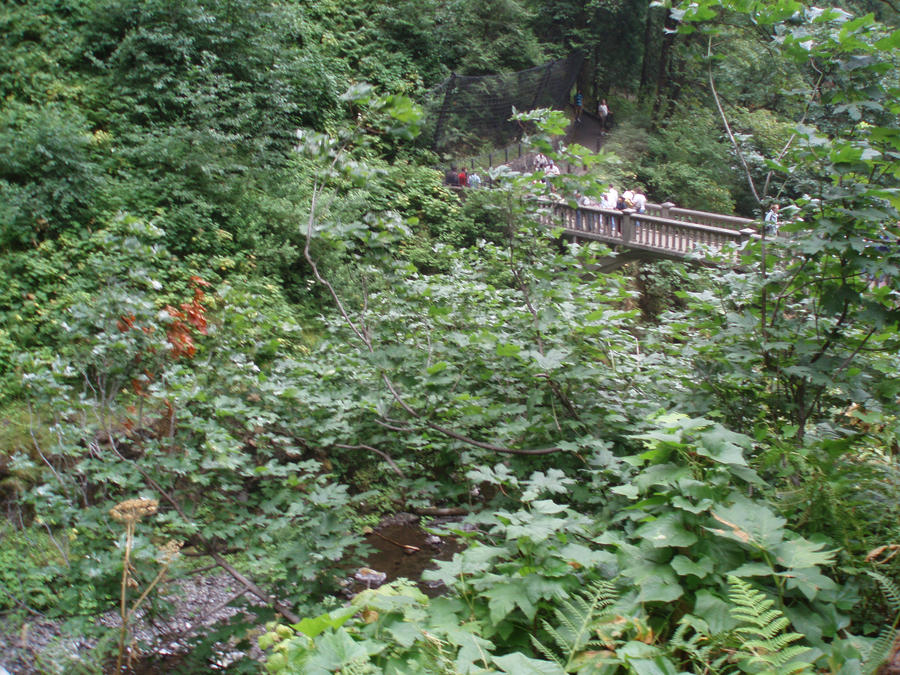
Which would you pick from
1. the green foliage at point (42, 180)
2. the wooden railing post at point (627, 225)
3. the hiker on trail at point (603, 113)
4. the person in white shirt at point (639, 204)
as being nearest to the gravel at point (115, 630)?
the green foliage at point (42, 180)

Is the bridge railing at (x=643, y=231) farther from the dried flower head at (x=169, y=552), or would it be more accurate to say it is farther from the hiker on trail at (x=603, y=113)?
the hiker on trail at (x=603, y=113)

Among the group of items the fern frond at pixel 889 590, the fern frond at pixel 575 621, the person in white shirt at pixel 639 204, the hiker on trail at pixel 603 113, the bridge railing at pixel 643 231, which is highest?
the hiker on trail at pixel 603 113

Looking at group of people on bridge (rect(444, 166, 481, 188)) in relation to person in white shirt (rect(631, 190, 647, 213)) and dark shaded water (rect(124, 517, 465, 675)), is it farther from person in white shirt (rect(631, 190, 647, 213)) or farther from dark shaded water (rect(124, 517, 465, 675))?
dark shaded water (rect(124, 517, 465, 675))

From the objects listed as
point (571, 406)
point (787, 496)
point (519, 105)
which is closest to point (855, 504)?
point (787, 496)

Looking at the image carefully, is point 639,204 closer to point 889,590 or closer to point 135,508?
point 135,508

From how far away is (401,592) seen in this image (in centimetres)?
185

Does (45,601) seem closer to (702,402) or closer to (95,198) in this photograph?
(702,402)

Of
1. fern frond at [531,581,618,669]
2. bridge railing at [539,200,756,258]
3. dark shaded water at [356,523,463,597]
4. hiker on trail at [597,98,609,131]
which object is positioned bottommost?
dark shaded water at [356,523,463,597]

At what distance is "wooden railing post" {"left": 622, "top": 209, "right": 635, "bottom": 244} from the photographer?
15062mm

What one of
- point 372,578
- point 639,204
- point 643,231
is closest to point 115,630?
point 372,578

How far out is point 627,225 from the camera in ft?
49.6

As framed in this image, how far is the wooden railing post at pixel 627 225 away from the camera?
49.4 ft

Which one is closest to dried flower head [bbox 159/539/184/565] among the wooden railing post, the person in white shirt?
the wooden railing post

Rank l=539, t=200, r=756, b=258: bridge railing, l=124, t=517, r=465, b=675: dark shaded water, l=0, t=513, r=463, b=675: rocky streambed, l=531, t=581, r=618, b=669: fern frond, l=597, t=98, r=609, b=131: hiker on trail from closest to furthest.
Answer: l=531, t=581, r=618, b=669: fern frond < l=0, t=513, r=463, b=675: rocky streambed < l=124, t=517, r=465, b=675: dark shaded water < l=539, t=200, r=756, b=258: bridge railing < l=597, t=98, r=609, b=131: hiker on trail
